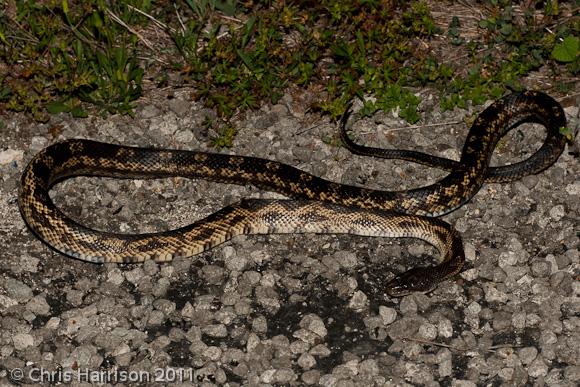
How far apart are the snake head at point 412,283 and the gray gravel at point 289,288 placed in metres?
0.10

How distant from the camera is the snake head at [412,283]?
10.4m

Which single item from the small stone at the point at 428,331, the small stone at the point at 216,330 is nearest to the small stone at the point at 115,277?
the small stone at the point at 216,330

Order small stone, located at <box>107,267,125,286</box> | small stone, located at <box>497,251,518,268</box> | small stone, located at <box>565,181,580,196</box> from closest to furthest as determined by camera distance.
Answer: small stone, located at <box>107,267,125,286</box> < small stone, located at <box>497,251,518,268</box> < small stone, located at <box>565,181,580,196</box>

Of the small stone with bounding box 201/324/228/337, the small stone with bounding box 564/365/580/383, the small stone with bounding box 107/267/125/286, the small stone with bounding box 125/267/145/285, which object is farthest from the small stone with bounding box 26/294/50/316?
the small stone with bounding box 564/365/580/383

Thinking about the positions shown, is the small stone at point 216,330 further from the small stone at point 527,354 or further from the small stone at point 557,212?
the small stone at point 557,212

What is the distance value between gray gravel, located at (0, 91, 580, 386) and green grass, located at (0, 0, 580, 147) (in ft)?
1.17

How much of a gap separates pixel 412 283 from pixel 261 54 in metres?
4.71

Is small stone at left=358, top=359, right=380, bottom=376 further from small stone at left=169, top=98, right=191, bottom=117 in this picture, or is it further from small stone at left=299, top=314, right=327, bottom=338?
small stone at left=169, top=98, right=191, bottom=117

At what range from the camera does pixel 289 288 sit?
417 inches

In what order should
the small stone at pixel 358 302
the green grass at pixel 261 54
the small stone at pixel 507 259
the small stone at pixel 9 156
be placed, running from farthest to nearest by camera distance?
the green grass at pixel 261 54
the small stone at pixel 9 156
the small stone at pixel 507 259
the small stone at pixel 358 302

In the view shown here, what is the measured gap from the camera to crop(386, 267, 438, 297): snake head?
1036 centimetres

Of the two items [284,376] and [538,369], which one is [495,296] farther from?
[284,376]

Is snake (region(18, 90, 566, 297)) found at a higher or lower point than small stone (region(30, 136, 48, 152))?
higher

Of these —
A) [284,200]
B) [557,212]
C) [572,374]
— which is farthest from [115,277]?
[557,212]
